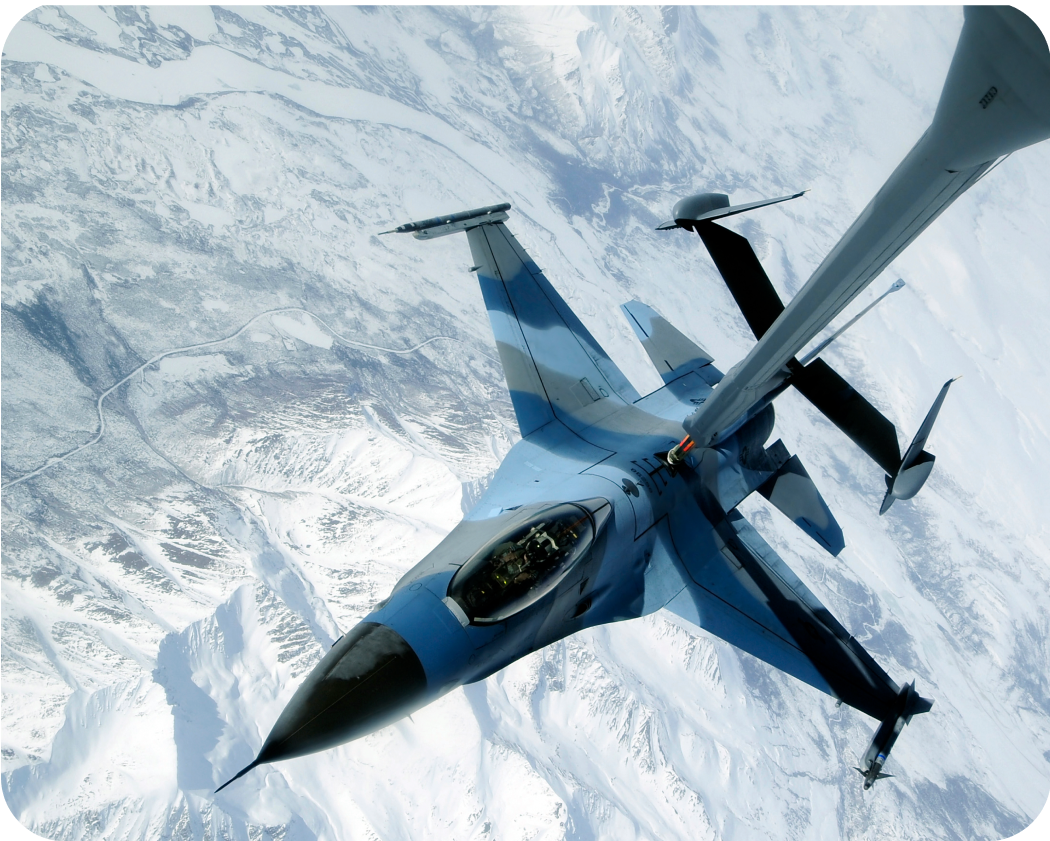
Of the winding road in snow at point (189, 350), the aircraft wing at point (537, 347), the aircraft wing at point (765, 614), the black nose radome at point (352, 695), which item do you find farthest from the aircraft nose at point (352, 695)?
the winding road in snow at point (189, 350)

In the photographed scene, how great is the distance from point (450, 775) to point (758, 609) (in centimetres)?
11530

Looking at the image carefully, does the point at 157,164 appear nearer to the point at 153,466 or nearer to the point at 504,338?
the point at 153,466

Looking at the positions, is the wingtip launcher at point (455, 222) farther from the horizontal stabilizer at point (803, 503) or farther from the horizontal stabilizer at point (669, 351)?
the horizontal stabilizer at point (803, 503)

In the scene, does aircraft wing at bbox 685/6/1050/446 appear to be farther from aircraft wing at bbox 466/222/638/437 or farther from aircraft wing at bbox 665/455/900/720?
aircraft wing at bbox 466/222/638/437

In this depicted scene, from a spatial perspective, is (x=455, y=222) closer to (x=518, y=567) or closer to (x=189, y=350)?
(x=518, y=567)

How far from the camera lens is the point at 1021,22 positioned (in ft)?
12.8

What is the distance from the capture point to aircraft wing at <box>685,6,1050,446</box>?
165 inches

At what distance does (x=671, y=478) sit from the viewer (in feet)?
45.0

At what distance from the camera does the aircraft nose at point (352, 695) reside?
7.45m

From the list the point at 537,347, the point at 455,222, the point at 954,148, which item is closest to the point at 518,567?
the point at 954,148

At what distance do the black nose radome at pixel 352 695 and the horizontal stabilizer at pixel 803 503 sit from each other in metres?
10.9

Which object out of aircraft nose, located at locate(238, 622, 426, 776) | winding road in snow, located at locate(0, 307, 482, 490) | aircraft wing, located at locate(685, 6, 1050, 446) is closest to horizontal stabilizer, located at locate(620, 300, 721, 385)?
aircraft wing, located at locate(685, 6, 1050, 446)

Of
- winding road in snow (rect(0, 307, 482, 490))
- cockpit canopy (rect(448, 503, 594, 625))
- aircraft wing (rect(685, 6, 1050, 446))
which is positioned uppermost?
aircraft wing (rect(685, 6, 1050, 446))

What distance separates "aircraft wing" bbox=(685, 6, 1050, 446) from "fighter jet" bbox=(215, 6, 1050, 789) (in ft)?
0.08
